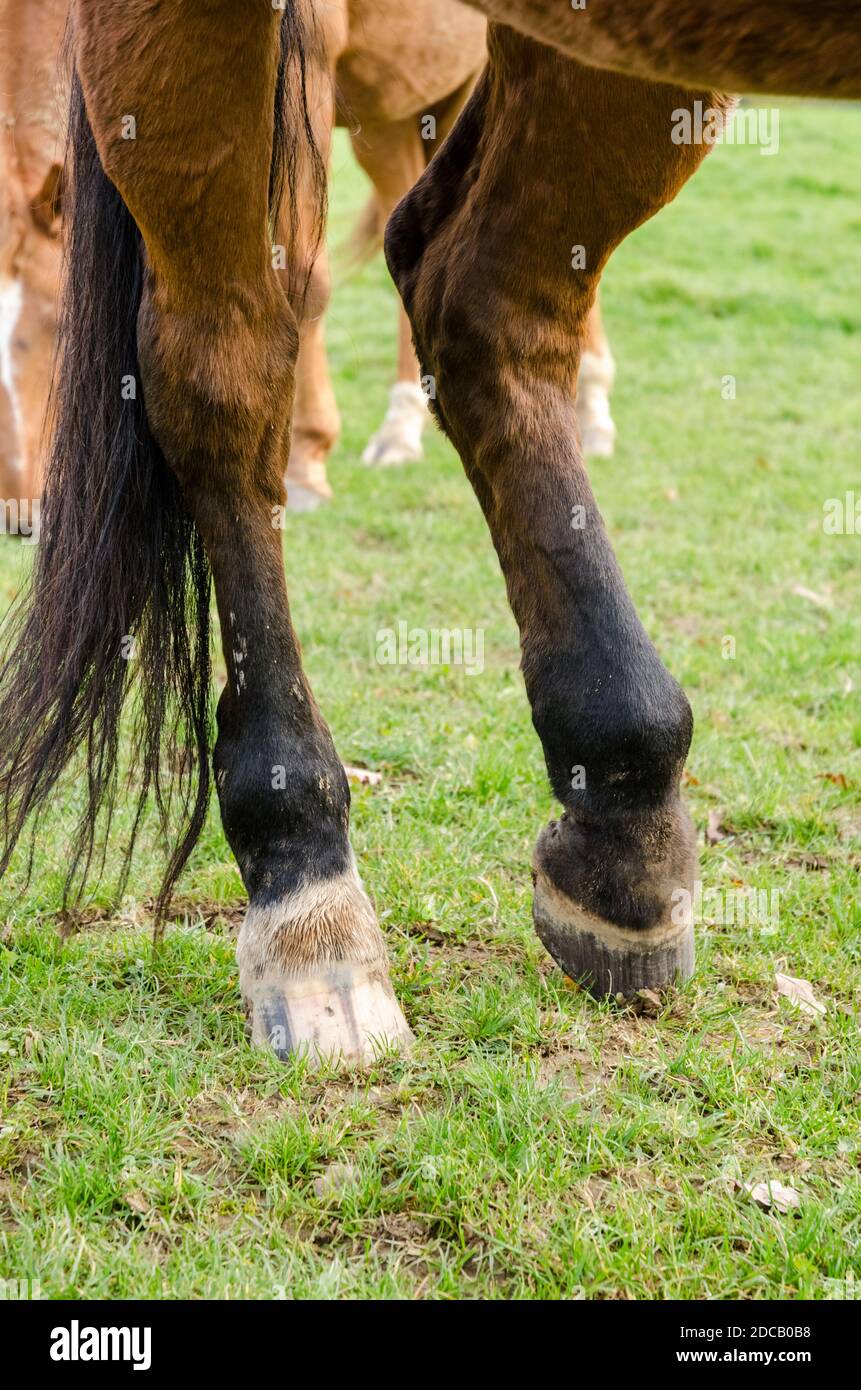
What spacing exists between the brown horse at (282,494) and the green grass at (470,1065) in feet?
0.45

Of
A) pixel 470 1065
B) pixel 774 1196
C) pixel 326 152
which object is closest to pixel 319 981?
pixel 470 1065

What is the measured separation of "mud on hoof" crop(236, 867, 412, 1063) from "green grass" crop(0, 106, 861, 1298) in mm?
42

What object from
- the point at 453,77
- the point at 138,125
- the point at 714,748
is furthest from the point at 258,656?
the point at 453,77

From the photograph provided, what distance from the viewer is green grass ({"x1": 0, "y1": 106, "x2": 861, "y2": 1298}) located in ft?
4.89

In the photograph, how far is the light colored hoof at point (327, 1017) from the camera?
1820mm

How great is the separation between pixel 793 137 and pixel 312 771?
1484cm

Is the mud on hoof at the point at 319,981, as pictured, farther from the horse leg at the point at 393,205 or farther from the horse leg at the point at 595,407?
the horse leg at the point at 595,407

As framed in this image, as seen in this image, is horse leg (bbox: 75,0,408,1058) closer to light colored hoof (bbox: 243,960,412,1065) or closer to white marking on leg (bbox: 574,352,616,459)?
light colored hoof (bbox: 243,960,412,1065)

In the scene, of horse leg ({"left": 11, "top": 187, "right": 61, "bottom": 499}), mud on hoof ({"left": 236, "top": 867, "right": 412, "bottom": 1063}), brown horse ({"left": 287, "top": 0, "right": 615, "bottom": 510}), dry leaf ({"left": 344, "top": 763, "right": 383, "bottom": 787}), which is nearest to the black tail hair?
mud on hoof ({"left": 236, "top": 867, "right": 412, "bottom": 1063})

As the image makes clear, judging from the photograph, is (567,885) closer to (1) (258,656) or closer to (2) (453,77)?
(1) (258,656)

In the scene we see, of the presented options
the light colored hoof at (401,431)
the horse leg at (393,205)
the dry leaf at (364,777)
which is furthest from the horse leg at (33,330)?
the light colored hoof at (401,431)

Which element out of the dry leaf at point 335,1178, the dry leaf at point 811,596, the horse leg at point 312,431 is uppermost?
the horse leg at point 312,431

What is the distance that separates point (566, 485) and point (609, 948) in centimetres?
69

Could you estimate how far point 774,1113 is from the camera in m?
1.74
